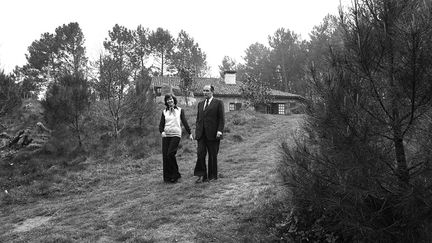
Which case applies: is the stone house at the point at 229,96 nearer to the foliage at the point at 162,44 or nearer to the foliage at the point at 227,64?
the foliage at the point at 162,44

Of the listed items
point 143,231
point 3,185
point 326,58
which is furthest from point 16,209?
point 326,58

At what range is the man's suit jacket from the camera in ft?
20.2

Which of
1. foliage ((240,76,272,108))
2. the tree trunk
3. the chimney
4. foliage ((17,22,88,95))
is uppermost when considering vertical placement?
foliage ((17,22,88,95))

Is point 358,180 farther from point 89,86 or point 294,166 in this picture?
point 89,86

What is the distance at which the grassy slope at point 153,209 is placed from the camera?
406 cm

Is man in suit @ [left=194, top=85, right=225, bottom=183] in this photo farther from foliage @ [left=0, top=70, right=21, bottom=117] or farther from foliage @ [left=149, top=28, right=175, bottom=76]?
foliage @ [left=149, top=28, right=175, bottom=76]

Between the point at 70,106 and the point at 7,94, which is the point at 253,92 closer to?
the point at 70,106

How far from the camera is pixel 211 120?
6.19 metres

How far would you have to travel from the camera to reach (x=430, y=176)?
2508mm

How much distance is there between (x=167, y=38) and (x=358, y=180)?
41.9 m

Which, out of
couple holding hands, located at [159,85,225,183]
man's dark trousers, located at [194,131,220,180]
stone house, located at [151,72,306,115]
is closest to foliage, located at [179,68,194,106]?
stone house, located at [151,72,306,115]

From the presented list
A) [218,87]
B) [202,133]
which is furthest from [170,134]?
[218,87]

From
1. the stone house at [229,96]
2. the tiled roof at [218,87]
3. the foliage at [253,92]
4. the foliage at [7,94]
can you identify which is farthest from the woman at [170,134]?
the tiled roof at [218,87]

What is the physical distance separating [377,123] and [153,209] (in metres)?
3.55
